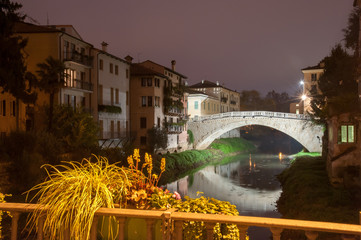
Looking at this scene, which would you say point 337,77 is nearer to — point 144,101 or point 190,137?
point 144,101

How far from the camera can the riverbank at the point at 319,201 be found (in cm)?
1344

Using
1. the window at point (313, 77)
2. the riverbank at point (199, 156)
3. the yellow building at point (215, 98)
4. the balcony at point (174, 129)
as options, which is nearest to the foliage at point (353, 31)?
the riverbank at point (199, 156)

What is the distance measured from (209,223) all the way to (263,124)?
4111cm

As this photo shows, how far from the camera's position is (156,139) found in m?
34.6

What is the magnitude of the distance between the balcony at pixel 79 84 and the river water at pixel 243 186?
951 centimetres

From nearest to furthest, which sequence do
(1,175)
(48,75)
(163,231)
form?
(163,231)
(1,175)
(48,75)

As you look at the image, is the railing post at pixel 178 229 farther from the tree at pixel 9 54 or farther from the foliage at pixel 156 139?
the foliage at pixel 156 139

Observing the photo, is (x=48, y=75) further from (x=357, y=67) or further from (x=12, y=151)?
(x=357, y=67)

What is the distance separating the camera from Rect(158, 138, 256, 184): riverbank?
103 ft

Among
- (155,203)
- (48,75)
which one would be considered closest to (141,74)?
(48,75)

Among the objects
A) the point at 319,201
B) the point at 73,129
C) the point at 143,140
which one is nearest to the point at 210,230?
the point at 319,201

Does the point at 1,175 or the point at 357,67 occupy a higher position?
the point at 357,67

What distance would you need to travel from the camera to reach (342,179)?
17.7 meters

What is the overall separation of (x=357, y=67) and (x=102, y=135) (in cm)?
1905
